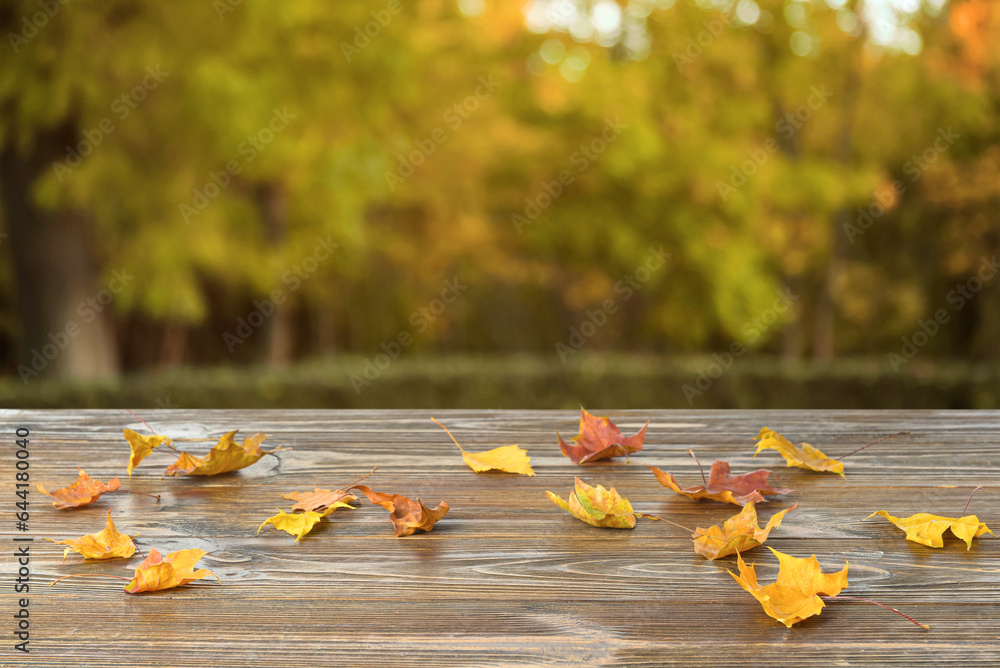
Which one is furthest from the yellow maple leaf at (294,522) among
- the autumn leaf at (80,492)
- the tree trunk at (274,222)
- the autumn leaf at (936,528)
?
the tree trunk at (274,222)

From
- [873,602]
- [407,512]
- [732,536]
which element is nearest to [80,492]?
[407,512]

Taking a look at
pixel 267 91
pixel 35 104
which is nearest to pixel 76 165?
pixel 35 104

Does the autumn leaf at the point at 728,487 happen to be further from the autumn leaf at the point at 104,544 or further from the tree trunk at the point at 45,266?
the tree trunk at the point at 45,266

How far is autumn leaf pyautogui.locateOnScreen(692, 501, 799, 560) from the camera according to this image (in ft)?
2.86

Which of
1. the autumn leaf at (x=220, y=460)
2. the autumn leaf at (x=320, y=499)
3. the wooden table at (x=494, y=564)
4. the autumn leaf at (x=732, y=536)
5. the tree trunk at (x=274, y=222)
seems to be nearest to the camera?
the wooden table at (x=494, y=564)

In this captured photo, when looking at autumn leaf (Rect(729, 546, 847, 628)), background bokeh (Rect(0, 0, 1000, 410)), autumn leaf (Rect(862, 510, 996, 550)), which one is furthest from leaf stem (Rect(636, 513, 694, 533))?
background bokeh (Rect(0, 0, 1000, 410))

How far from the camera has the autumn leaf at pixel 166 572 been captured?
2.62 feet

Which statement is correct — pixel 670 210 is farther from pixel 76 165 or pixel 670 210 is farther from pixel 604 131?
pixel 76 165

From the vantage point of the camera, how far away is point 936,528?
90 cm

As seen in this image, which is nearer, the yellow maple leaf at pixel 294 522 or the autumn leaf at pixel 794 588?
the autumn leaf at pixel 794 588

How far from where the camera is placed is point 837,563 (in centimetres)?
86

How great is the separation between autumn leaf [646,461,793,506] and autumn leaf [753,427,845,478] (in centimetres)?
11

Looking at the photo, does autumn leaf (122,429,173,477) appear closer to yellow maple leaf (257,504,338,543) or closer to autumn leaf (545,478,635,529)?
yellow maple leaf (257,504,338,543)

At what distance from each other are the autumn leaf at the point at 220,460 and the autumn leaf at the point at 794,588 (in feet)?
2.37
